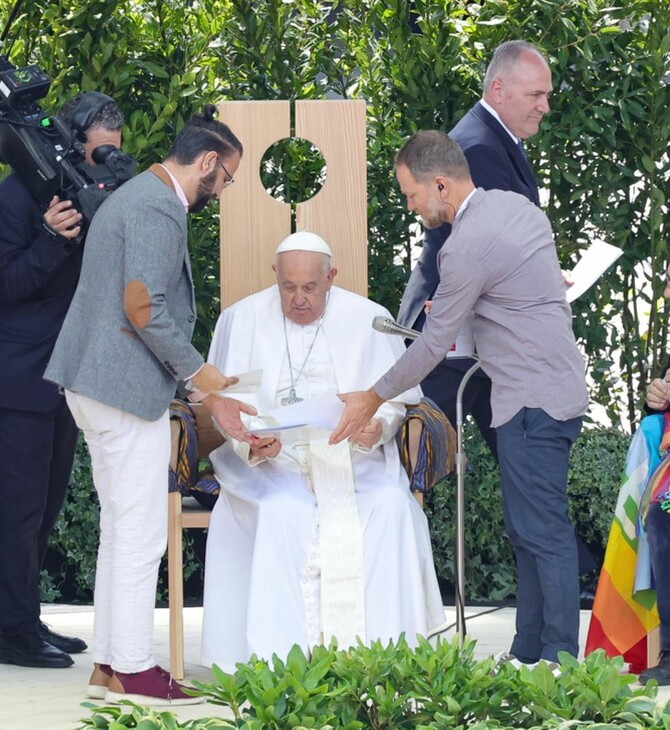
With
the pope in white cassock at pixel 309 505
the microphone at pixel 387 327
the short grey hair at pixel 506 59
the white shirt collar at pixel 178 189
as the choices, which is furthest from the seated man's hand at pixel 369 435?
the short grey hair at pixel 506 59

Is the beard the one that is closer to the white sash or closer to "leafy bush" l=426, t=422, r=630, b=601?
the white sash

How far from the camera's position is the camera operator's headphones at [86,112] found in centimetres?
450

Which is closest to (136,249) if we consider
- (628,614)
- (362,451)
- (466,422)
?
(362,451)

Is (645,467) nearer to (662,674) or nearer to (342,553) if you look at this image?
(662,674)

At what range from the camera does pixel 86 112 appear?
450 cm

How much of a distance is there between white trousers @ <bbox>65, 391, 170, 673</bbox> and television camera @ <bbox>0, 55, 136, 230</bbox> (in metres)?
0.66

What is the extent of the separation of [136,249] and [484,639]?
81.6 inches

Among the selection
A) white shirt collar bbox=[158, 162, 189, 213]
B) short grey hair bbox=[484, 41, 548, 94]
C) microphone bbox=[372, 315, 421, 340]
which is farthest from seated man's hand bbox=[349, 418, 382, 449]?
short grey hair bbox=[484, 41, 548, 94]

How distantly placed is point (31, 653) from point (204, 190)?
1623 millimetres

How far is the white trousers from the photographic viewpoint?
13.7 ft

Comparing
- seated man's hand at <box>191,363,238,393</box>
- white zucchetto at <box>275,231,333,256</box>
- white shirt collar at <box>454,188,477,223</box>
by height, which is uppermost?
white shirt collar at <box>454,188,477,223</box>

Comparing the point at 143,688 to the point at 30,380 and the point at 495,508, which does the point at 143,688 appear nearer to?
the point at 30,380

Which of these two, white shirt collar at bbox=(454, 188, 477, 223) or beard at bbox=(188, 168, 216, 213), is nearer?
beard at bbox=(188, 168, 216, 213)

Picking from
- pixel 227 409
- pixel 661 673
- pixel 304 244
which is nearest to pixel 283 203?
pixel 304 244
